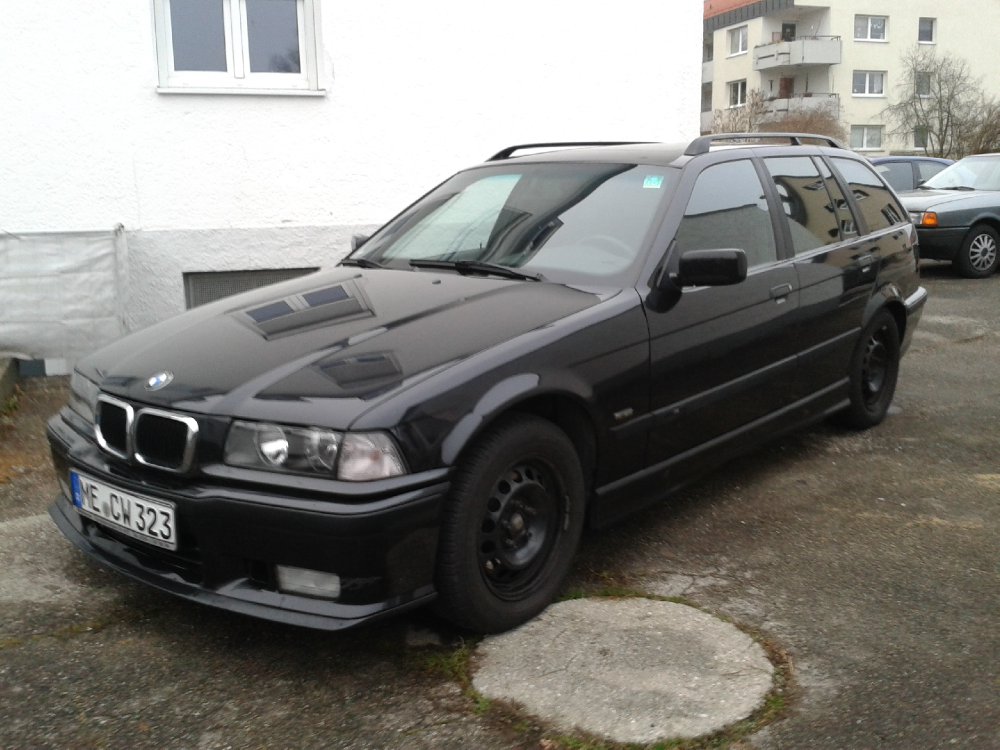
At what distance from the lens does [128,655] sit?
332cm

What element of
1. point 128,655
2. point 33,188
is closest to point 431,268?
point 128,655

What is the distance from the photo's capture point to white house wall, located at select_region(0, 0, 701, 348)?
7.69 metres

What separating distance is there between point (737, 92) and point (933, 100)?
1402 cm

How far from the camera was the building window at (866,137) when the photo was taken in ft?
174

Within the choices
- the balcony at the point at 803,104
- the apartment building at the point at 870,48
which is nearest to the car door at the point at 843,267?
the balcony at the point at 803,104

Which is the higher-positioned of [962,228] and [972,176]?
[972,176]

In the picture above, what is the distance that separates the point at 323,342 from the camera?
11.4 ft

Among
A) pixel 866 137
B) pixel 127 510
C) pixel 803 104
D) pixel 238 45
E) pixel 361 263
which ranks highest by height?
pixel 803 104

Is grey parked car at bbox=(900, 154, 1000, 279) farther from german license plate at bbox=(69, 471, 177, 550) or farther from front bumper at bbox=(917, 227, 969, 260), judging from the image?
german license plate at bbox=(69, 471, 177, 550)

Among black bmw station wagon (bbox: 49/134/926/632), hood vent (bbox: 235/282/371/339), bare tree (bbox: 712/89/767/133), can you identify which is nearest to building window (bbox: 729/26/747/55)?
bare tree (bbox: 712/89/767/133)

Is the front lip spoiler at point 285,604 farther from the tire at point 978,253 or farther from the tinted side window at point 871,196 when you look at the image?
the tire at point 978,253

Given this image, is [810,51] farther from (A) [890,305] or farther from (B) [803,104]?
(A) [890,305]

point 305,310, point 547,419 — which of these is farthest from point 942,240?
point 305,310

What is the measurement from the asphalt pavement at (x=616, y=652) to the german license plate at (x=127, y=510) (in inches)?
15.1
